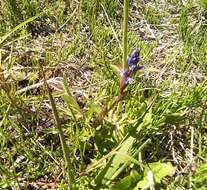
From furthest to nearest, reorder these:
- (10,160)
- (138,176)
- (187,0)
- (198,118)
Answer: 1. (187,0)
2. (198,118)
3. (10,160)
4. (138,176)

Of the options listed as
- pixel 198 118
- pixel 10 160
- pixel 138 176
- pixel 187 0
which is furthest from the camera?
pixel 187 0

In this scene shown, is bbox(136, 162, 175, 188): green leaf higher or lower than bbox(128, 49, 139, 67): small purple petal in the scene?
lower

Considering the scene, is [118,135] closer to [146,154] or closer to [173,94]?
[146,154]

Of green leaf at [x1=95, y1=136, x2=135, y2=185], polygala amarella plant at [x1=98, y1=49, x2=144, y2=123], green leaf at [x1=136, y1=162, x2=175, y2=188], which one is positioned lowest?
green leaf at [x1=136, y1=162, x2=175, y2=188]

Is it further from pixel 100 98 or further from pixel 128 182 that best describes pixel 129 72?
pixel 128 182

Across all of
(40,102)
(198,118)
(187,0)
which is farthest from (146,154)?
(187,0)

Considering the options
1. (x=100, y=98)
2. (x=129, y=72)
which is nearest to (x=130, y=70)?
(x=129, y=72)

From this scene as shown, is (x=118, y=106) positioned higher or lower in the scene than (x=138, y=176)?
higher

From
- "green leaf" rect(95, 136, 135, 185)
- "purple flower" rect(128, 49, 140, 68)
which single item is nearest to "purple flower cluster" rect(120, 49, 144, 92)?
"purple flower" rect(128, 49, 140, 68)

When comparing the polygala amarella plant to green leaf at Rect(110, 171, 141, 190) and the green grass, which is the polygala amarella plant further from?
green leaf at Rect(110, 171, 141, 190)
